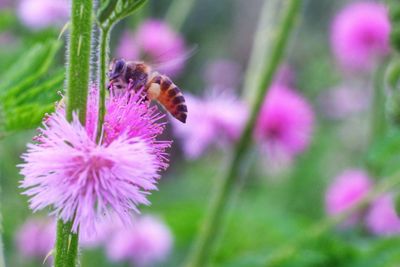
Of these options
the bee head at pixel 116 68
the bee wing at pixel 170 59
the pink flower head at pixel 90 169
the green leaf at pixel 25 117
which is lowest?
the pink flower head at pixel 90 169

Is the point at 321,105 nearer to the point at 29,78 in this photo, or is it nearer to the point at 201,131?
the point at 201,131

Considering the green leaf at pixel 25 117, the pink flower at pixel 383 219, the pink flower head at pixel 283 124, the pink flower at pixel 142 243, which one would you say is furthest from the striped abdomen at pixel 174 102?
the pink flower at pixel 142 243

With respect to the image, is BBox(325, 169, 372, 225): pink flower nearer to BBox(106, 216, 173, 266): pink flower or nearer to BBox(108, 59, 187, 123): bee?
BBox(106, 216, 173, 266): pink flower

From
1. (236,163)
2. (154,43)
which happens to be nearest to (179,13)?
(154,43)

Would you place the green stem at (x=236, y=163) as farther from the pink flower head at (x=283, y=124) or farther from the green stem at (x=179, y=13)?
the green stem at (x=179, y=13)

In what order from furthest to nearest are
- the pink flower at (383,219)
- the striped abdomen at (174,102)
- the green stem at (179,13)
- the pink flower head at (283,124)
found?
the green stem at (179,13)
the pink flower at (383,219)
the pink flower head at (283,124)
the striped abdomen at (174,102)

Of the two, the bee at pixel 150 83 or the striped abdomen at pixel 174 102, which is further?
the striped abdomen at pixel 174 102

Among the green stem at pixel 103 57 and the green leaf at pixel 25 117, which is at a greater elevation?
the green leaf at pixel 25 117
